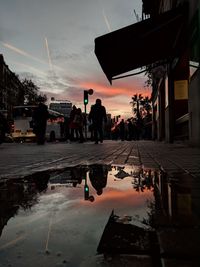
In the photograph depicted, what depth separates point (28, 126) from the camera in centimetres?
3166

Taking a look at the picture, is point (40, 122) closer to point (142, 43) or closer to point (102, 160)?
point (142, 43)

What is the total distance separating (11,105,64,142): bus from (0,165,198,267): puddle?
1100 inches

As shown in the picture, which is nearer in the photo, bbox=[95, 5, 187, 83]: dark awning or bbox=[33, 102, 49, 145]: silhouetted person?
bbox=[95, 5, 187, 83]: dark awning

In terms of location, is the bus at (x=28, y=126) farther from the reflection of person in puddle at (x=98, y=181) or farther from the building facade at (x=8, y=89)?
the building facade at (x=8, y=89)

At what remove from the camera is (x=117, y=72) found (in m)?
12.5

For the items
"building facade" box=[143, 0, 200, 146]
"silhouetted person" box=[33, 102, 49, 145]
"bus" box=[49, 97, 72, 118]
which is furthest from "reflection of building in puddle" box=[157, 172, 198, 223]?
"bus" box=[49, 97, 72, 118]

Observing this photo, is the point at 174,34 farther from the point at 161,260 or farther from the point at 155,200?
the point at 161,260

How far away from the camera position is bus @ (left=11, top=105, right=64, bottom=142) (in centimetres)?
3150

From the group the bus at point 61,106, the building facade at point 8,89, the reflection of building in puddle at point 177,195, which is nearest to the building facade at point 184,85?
the reflection of building in puddle at point 177,195

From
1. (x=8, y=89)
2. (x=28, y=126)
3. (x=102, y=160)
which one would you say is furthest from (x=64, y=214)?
(x=8, y=89)

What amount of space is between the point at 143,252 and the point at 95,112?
17646 mm

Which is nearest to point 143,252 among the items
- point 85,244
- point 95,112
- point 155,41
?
point 85,244

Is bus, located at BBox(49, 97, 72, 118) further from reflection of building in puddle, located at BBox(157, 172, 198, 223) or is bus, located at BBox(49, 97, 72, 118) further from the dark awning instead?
reflection of building in puddle, located at BBox(157, 172, 198, 223)

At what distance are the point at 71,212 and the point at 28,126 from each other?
2994 cm
